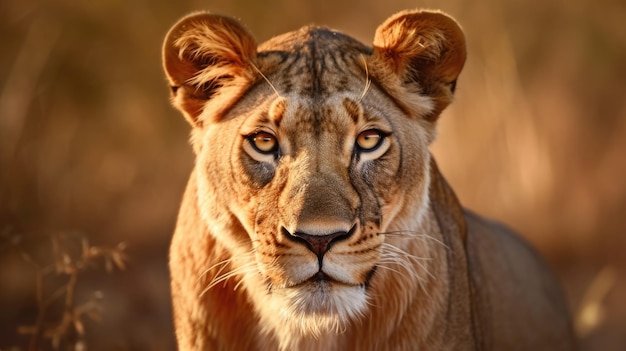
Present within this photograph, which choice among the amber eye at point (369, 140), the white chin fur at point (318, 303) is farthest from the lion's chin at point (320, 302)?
the amber eye at point (369, 140)

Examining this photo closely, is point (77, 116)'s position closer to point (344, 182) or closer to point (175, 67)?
point (175, 67)

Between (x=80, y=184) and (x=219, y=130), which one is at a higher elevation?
(x=219, y=130)

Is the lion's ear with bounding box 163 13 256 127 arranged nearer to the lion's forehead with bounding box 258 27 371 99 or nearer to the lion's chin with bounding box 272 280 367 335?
the lion's forehead with bounding box 258 27 371 99

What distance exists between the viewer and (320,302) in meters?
3.64

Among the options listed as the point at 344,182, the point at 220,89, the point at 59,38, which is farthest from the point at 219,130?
the point at 59,38

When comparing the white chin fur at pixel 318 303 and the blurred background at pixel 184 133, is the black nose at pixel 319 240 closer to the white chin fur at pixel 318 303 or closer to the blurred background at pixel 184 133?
the white chin fur at pixel 318 303

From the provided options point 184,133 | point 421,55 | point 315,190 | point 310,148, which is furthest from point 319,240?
point 184,133

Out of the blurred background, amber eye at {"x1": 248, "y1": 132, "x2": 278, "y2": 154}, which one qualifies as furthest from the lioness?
the blurred background

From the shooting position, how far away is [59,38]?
974cm

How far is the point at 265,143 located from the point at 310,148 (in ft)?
0.64

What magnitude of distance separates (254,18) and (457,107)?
7.37 feet

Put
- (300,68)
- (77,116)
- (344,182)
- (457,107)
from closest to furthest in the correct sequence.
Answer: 1. (344,182)
2. (300,68)
3. (457,107)
4. (77,116)

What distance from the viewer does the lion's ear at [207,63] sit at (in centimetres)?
406

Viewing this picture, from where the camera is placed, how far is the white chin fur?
3.62 m
